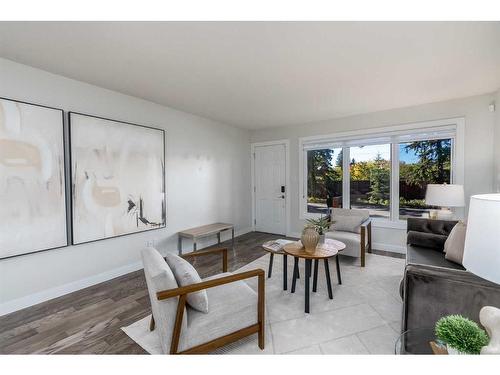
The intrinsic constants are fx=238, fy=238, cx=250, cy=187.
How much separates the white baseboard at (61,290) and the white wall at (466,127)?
387 centimetres

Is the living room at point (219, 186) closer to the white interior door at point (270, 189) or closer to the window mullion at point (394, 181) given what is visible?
the window mullion at point (394, 181)

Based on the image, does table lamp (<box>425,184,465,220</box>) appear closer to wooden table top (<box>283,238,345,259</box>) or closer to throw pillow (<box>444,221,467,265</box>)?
throw pillow (<box>444,221,467,265</box>)

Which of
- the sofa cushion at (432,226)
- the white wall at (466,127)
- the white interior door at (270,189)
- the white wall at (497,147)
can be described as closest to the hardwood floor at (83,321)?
the white interior door at (270,189)

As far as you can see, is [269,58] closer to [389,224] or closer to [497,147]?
[497,147]

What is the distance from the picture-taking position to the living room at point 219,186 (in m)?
1.57

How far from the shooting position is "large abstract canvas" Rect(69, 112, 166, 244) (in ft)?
8.78

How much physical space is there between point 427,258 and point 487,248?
1911mm

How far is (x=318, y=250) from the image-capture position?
2.49 meters

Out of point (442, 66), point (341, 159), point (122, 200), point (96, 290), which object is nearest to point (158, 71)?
point (122, 200)

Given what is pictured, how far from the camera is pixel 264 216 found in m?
5.41

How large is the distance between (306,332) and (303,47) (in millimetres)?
2342

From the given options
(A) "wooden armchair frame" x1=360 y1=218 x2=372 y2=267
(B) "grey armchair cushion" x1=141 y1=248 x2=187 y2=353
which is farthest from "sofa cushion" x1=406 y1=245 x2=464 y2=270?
(B) "grey armchair cushion" x1=141 y1=248 x2=187 y2=353

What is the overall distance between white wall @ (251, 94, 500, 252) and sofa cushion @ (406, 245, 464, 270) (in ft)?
4.73

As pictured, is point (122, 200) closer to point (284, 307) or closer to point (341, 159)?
point (284, 307)
